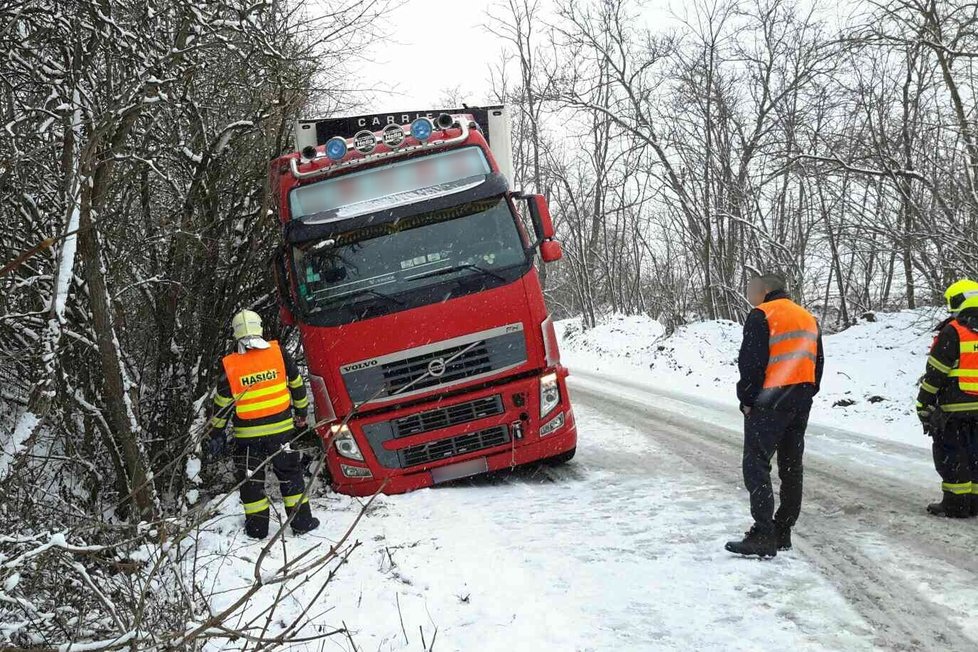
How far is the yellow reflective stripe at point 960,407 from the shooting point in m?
4.87

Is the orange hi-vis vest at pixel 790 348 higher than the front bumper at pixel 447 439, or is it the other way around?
the orange hi-vis vest at pixel 790 348

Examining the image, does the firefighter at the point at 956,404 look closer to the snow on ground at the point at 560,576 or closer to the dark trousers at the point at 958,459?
the dark trousers at the point at 958,459

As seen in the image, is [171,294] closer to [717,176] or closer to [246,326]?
[246,326]

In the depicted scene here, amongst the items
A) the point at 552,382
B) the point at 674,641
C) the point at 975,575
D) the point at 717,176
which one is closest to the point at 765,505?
the point at 975,575

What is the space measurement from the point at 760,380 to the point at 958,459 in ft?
5.74

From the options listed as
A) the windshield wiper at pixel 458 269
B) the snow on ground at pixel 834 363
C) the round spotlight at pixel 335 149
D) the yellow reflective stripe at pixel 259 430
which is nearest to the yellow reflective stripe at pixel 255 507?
the yellow reflective stripe at pixel 259 430

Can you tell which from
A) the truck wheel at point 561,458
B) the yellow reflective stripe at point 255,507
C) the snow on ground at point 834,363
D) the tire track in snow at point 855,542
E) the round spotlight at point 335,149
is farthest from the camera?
the snow on ground at point 834,363

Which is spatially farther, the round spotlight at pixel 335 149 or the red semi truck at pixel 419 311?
the round spotlight at pixel 335 149

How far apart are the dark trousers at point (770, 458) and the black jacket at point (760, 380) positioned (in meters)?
0.06

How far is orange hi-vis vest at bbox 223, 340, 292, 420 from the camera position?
206 inches

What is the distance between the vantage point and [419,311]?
621cm

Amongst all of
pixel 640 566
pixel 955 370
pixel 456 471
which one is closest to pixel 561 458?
pixel 456 471

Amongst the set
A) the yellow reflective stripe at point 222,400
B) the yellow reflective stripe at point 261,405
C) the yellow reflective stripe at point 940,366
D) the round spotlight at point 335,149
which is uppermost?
the round spotlight at point 335,149

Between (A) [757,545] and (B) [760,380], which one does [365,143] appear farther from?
(A) [757,545]
